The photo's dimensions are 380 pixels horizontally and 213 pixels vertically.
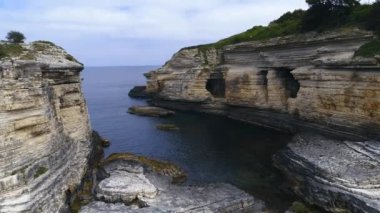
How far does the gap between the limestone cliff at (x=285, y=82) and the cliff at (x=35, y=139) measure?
2406 centimetres

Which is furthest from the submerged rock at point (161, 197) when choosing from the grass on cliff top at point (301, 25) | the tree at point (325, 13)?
the tree at point (325, 13)

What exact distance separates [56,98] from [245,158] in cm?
1818

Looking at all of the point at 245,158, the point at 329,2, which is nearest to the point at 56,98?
the point at 245,158

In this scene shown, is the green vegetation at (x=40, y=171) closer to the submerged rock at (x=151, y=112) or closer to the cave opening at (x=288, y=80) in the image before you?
the cave opening at (x=288, y=80)

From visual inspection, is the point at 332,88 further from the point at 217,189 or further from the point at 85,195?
the point at 85,195

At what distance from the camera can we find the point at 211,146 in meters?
45.2

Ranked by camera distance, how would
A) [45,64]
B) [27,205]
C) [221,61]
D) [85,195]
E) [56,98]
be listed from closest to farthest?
[27,205] < [85,195] < [45,64] < [56,98] < [221,61]

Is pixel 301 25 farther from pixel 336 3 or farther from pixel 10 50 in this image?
pixel 10 50

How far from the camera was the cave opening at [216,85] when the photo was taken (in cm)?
6625

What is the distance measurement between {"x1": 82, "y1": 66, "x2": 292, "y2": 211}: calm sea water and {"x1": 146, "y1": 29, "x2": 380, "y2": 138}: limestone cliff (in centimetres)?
307

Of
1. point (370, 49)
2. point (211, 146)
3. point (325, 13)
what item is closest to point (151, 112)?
point (211, 146)

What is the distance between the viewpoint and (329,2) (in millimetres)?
51844

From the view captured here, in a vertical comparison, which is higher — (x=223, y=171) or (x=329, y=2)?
(x=329, y=2)

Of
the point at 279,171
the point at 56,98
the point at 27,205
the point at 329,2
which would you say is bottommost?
the point at 279,171
